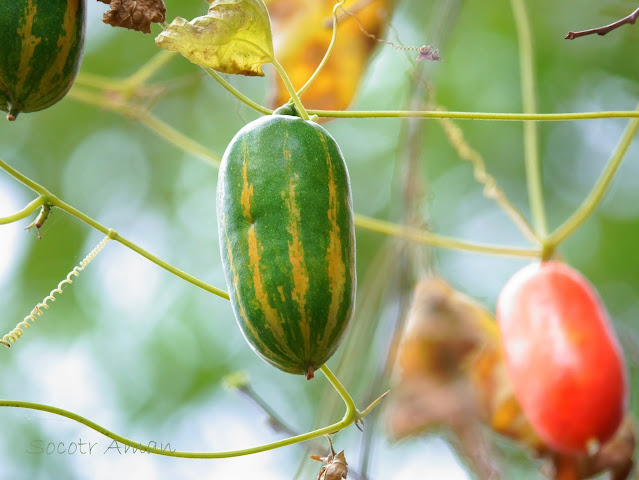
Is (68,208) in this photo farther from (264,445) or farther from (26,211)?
(264,445)

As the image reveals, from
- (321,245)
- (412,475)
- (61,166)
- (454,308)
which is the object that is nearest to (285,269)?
(321,245)

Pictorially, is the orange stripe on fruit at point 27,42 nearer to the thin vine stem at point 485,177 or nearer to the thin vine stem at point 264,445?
the thin vine stem at point 264,445

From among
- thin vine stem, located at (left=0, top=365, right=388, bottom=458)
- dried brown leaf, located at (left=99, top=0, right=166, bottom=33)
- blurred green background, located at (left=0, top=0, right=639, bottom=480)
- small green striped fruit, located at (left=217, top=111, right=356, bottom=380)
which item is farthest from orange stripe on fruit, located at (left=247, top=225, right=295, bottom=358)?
blurred green background, located at (left=0, top=0, right=639, bottom=480)

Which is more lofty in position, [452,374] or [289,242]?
[289,242]

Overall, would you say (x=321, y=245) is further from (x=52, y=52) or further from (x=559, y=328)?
(x=559, y=328)

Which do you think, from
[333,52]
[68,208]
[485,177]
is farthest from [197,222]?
[68,208]

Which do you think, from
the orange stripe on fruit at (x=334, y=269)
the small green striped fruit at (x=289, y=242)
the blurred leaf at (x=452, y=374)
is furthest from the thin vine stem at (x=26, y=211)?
the blurred leaf at (x=452, y=374)
